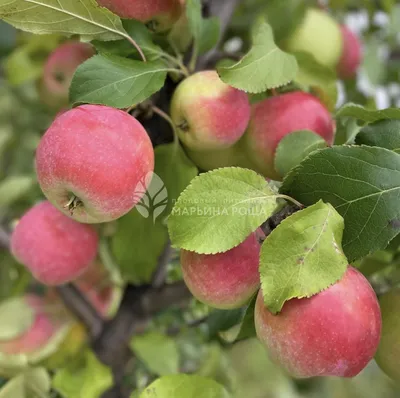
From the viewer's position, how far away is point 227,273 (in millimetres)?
364

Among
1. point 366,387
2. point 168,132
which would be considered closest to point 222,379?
point 168,132

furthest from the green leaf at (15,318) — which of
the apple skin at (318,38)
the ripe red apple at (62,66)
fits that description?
the apple skin at (318,38)

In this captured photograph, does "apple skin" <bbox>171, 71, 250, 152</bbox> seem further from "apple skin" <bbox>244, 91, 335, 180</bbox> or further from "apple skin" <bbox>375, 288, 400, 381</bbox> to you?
"apple skin" <bbox>375, 288, 400, 381</bbox>

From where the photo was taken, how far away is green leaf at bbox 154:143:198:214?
1.48 feet

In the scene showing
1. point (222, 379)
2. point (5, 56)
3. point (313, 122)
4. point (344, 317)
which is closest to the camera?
point (344, 317)

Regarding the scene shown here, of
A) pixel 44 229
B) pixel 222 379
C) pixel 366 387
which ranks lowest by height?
pixel 366 387

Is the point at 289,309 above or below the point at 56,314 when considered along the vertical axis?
above

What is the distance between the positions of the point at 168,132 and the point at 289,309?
22 cm

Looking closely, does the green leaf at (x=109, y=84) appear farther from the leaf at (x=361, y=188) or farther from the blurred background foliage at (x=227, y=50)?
the blurred background foliage at (x=227, y=50)

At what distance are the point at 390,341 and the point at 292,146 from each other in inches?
6.9

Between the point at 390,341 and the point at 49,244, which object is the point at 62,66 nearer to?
the point at 49,244

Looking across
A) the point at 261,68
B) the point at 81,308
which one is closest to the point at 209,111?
the point at 261,68

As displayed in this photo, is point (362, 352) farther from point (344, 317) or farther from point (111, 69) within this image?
point (111, 69)

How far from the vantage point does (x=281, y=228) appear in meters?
0.33
